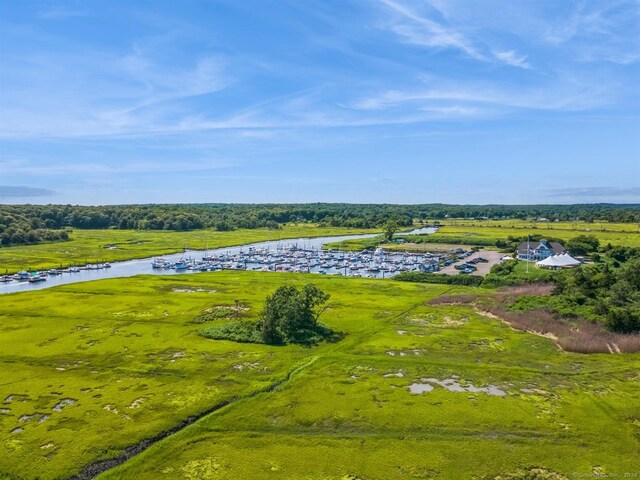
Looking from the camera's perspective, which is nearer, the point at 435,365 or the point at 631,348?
the point at 435,365

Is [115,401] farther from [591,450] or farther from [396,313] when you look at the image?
[396,313]

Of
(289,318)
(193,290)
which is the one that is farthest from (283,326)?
(193,290)

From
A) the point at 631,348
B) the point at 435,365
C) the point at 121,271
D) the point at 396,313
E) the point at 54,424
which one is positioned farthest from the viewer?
the point at 121,271

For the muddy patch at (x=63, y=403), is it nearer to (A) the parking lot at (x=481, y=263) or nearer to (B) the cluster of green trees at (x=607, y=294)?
(B) the cluster of green trees at (x=607, y=294)

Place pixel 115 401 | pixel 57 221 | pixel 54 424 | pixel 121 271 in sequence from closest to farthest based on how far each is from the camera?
pixel 54 424 → pixel 115 401 → pixel 121 271 → pixel 57 221

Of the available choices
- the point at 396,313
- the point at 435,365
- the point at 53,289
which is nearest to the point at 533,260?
the point at 396,313

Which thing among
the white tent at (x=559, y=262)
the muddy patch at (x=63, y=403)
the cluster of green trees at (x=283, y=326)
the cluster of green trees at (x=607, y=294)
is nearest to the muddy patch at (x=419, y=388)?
the cluster of green trees at (x=283, y=326)
